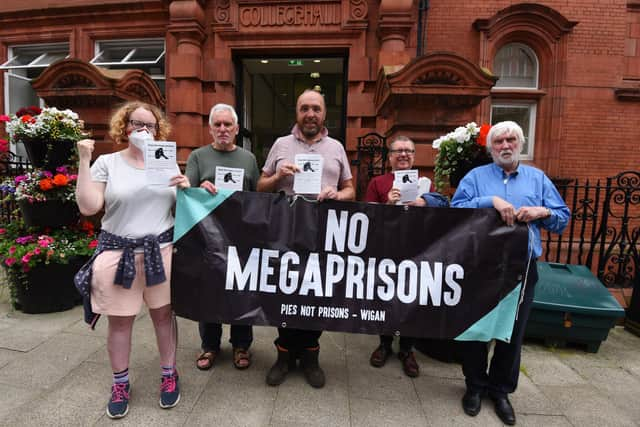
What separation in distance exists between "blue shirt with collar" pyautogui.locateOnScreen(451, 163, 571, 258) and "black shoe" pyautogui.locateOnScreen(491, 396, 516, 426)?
1139 mm

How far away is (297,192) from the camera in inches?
102

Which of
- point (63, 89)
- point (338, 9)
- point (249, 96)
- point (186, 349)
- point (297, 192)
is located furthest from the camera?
point (249, 96)

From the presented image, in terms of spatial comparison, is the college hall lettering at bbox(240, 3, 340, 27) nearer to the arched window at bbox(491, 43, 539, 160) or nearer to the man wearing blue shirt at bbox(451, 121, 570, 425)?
the arched window at bbox(491, 43, 539, 160)

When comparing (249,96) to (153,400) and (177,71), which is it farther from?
(153,400)

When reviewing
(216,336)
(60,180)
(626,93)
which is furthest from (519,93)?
(60,180)

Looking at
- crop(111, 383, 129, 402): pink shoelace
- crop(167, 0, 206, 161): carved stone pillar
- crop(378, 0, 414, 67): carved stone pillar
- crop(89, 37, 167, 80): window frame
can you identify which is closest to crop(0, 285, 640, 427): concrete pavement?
crop(111, 383, 129, 402): pink shoelace

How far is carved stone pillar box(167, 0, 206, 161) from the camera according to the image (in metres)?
6.93

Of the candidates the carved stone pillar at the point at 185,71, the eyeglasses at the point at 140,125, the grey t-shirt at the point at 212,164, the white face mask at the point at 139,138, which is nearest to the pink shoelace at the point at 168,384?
the grey t-shirt at the point at 212,164

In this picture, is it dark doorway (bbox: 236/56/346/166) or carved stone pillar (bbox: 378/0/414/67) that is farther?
dark doorway (bbox: 236/56/346/166)

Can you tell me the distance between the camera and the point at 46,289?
4293 millimetres

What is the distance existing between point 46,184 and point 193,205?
2.90m

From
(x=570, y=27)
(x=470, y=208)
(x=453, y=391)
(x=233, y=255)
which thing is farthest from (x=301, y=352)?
(x=570, y=27)

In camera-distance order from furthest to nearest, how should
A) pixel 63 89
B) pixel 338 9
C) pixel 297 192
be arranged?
pixel 338 9 → pixel 63 89 → pixel 297 192

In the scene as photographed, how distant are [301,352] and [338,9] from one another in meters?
6.42
